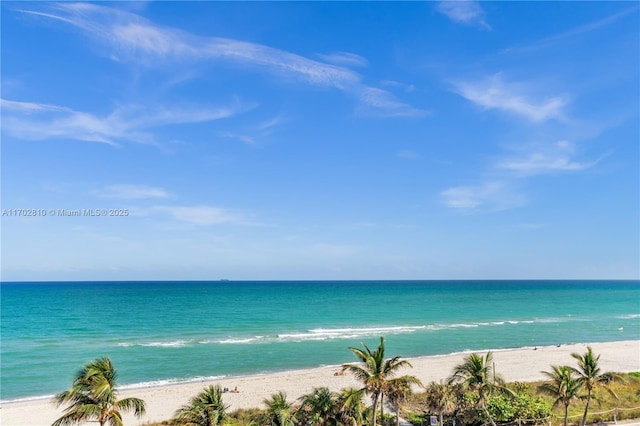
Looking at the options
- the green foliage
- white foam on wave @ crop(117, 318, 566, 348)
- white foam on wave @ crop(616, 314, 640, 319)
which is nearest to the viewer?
the green foliage

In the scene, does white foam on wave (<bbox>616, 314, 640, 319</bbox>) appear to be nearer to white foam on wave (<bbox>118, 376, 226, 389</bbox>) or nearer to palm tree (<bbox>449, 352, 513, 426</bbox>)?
white foam on wave (<bbox>118, 376, 226, 389</bbox>)

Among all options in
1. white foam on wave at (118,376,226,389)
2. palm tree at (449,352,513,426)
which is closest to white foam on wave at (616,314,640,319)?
white foam on wave at (118,376,226,389)

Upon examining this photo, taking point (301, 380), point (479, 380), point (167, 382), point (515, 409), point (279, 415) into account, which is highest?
point (479, 380)

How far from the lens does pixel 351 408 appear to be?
66.5 feet

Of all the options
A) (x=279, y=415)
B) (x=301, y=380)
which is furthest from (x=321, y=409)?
(x=301, y=380)

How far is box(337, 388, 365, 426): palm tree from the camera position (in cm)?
1995

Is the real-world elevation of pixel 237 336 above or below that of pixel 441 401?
below

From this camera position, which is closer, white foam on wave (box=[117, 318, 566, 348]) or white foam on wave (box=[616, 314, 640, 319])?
white foam on wave (box=[117, 318, 566, 348])

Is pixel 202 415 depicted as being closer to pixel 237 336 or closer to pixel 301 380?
pixel 301 380

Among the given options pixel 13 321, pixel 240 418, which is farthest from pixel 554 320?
pixel 13 321

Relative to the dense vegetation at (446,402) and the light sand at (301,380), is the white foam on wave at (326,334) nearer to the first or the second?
the light sand at (301,380)

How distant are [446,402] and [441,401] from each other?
0.32 meters

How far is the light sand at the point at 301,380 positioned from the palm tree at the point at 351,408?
1645 centimetres

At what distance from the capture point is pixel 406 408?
29984 millimetres
